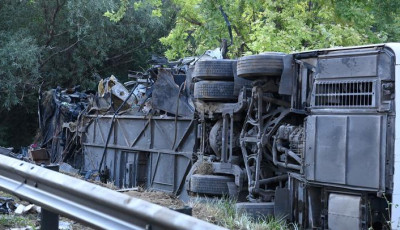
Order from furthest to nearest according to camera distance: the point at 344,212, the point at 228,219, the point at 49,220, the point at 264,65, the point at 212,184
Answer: the point at 212,184 < the point at 264,65 < the point at 344,212 < the point at 228,219 < the point at 49,220

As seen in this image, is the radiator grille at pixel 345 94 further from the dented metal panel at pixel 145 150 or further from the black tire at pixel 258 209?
the dented metal panel at pixel 145 150

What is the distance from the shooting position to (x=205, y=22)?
2122 cm

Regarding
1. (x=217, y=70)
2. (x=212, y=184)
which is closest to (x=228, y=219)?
(x=212, y=184)

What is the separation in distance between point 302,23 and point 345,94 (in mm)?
10016

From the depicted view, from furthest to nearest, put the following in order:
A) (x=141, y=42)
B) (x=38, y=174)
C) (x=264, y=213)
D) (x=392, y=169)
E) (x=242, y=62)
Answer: (x=141, y=42), (x=242, y=62), (x=264, y=213), (x=392, y=169), (x=38, y=174)

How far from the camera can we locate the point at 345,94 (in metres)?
6.98

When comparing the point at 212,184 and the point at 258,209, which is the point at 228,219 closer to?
the point at 258,209

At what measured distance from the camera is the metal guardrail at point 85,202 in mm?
2930

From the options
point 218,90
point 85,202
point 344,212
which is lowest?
point 344,212

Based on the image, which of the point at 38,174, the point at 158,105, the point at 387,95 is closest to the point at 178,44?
the point at 158,105

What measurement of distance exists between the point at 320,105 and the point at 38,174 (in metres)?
4.28

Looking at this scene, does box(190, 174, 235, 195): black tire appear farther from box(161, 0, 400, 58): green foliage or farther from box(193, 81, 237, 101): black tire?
box(161, 0, 400, 58): green foliage

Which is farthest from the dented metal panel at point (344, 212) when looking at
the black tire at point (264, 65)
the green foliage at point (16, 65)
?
the green foliage at point (16, 65)

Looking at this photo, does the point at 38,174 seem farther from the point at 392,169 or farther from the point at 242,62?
the point at 242,62
